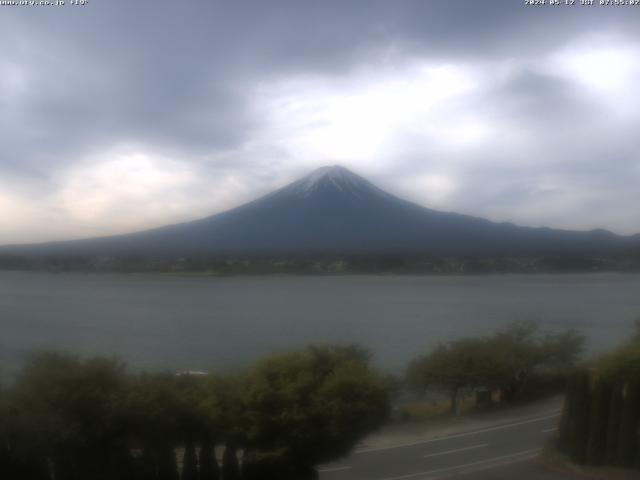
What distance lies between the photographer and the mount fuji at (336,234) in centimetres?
3456

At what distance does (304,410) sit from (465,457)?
3397mm

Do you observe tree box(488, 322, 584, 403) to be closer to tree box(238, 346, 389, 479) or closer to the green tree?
the green tree

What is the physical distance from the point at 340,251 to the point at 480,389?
3125cm

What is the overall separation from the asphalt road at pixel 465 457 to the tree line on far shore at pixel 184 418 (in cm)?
135

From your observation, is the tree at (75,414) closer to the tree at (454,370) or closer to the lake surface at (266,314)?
the lake surface at (266,314)

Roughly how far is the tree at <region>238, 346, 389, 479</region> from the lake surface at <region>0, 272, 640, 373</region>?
12.6 ft

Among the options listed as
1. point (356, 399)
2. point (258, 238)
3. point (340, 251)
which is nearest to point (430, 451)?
point (356, 399)

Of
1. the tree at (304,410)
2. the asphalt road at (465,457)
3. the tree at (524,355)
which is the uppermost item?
the tree at (304,410)

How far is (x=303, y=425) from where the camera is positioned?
7.55 meters

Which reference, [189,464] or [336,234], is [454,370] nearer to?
[189,464]

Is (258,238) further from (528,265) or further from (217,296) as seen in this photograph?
(528,265)

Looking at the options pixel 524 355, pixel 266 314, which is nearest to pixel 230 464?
pixel 524 355

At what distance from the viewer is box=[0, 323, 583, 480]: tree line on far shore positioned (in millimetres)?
7039

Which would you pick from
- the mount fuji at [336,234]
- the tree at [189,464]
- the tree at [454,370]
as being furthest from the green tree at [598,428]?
the mount fuji at [336,234]
